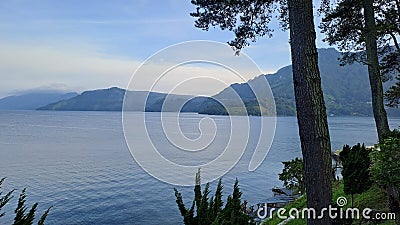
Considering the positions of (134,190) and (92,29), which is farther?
(92,29)

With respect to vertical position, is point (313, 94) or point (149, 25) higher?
point (149, 25)

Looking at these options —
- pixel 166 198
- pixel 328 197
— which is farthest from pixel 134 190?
pixel 328 197

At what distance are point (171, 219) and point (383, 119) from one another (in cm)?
1285

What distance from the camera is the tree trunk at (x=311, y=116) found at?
12.1 ft

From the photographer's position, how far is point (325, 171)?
3709 millimetres

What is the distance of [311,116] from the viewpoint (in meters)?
3.71

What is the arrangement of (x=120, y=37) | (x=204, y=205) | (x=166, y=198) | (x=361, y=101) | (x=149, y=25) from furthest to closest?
(x=361, y=101) < (x=120, y=37) < (x=149, y=25) < (x=166, y=198) < (x=204, y=205)

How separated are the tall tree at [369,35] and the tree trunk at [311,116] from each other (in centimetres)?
351

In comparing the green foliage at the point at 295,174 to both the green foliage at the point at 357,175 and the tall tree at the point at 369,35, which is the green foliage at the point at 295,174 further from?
the green foliage at the point at 357,175

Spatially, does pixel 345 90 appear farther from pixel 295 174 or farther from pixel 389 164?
pixel 389 164

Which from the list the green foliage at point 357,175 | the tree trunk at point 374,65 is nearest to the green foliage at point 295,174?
the tree trunk at point 374,65

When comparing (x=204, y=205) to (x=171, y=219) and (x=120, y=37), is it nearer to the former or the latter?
(x=171, y=219)

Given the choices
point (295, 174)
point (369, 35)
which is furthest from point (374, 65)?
point (295, 174)

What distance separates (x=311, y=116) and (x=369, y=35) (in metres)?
4.49
